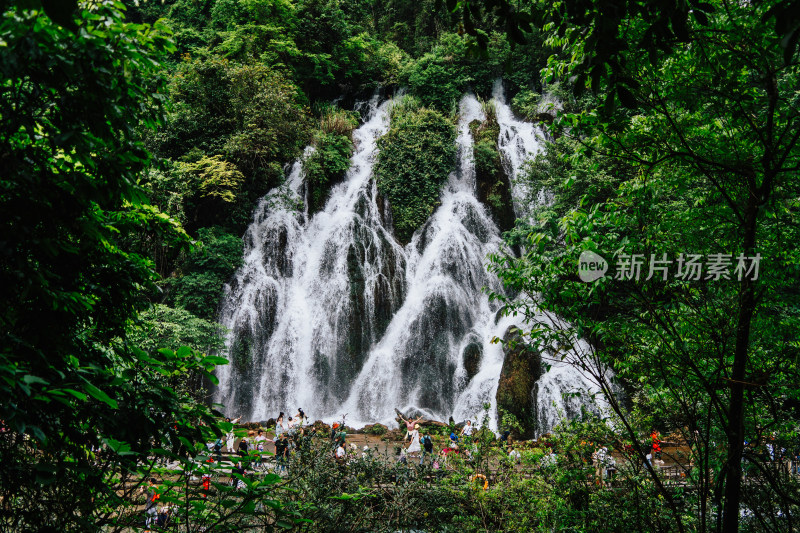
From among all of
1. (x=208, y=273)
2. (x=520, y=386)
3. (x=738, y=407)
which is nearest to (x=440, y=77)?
(x=208, y=273)

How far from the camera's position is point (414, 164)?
1808cm

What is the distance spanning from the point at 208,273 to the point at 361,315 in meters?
5.41

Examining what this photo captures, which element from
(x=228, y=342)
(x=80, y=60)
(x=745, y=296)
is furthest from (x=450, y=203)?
(x=80, y=60)

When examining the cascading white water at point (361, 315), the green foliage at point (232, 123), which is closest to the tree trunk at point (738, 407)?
the cascading white water at point (361, 315)

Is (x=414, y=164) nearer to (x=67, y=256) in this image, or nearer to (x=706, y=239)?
(x=706, y=239)

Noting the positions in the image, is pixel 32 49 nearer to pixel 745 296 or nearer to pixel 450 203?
pixel 745 296

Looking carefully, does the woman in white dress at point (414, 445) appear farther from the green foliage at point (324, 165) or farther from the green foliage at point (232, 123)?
the green foliage at point (232, 123)

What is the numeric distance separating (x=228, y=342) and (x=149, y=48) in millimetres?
13400

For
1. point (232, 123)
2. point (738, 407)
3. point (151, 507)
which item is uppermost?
point (232, 123)

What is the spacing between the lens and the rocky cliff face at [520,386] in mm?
11992

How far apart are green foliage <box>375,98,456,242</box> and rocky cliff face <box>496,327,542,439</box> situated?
6.68m

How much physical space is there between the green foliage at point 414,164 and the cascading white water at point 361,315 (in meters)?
0.51

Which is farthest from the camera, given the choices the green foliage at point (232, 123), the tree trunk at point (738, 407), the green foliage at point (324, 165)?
the green foliage at point (324, 165)

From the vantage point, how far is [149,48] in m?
2.40
